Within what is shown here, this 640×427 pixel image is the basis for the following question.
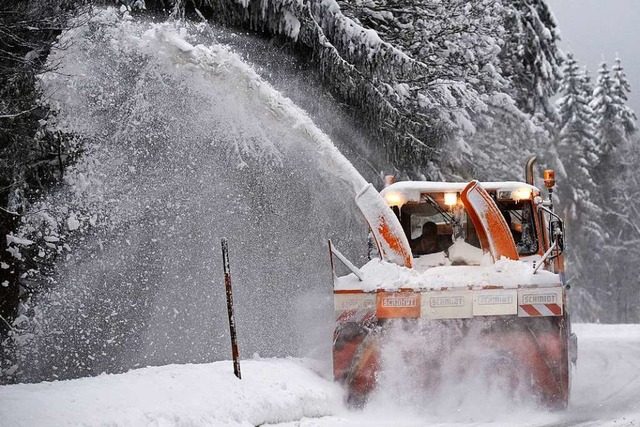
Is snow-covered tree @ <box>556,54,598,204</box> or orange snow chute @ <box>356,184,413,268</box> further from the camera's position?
snow-covered tree @ <box>556,54,598,204</box>

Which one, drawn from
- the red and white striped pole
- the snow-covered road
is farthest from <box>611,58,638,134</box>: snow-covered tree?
the red and white striped pole

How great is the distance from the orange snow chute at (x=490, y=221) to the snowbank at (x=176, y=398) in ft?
7.49

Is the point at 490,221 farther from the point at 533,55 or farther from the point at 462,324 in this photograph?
the point at 533,55

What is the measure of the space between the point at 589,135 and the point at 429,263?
38141mm

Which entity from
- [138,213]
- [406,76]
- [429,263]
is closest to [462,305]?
[429,263]

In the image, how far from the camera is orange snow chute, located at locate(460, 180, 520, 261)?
934 cm

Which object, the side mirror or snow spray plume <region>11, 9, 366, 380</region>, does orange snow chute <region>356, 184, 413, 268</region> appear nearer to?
snow spray plume <region>11, 9, 366, 380</region>

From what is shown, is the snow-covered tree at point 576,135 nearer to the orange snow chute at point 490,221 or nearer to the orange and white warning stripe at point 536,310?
the orange snow chute at point 490,221

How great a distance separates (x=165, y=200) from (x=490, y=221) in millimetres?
4767

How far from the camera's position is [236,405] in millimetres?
7191

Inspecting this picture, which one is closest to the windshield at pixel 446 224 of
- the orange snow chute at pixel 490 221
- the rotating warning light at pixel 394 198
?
the rotating warning light at pixel 394 198

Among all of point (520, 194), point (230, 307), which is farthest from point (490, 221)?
point (230, 307)

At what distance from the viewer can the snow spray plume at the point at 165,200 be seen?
35.5 feet

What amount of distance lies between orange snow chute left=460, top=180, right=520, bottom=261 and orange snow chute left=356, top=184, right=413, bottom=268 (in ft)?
2.57
